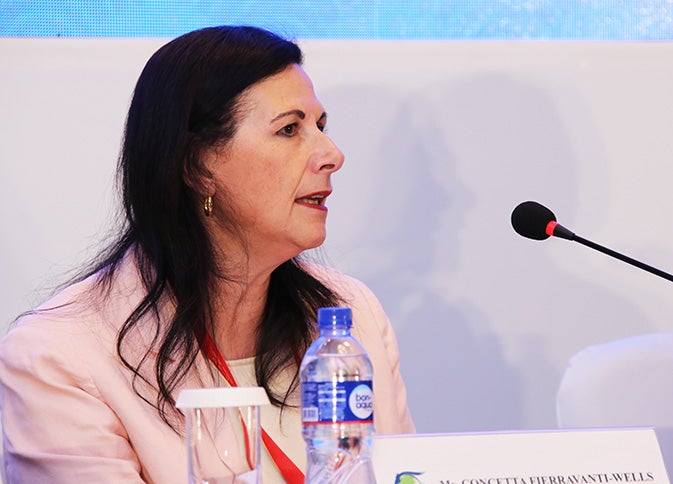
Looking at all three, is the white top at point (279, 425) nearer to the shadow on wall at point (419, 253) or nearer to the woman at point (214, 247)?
the woman at point (214, 247)

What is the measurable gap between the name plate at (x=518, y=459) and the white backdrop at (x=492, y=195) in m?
1.23

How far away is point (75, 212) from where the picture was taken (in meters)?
2.17

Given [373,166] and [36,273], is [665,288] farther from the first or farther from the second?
[36,273]

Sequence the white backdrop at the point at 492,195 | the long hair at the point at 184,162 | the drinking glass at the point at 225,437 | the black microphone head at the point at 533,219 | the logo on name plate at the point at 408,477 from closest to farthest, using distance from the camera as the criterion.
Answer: the drinking glass at the point at 225,437
the logo on name plate at the point at 408,477
the black microphone head at the point at 533,219
the long hair at the point at 184,162
the white backdrop at the point at 492,195

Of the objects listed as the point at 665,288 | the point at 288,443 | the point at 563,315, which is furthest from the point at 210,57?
the point at 665,288

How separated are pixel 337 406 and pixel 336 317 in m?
0.11

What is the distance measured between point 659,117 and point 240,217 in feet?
3.90

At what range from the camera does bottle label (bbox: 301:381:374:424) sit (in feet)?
3.05

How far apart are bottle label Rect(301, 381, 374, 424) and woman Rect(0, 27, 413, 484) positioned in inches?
20.7

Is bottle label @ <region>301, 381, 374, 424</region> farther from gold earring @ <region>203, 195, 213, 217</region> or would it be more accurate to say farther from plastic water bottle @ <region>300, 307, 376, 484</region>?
gold earring @ <region>203, 195, 213, 217</region>

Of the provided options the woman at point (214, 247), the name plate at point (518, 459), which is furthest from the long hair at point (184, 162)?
the name plate at point (518, 459)

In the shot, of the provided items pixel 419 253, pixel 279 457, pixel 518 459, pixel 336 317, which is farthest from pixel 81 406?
pixel 419 253

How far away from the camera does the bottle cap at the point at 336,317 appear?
3.33 ft

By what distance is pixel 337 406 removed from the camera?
930 millimetres
